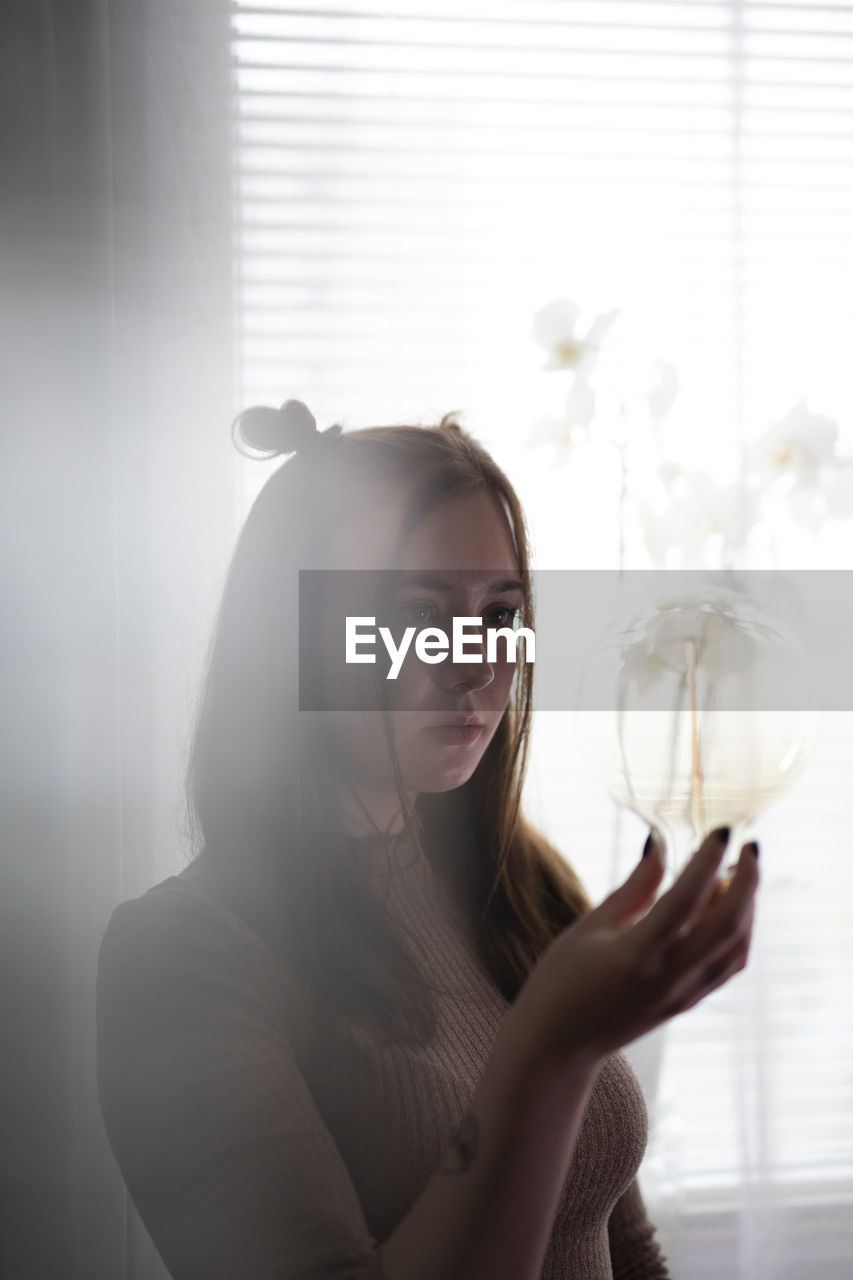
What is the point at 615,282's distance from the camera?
0.99 meters

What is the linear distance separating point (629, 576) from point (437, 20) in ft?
1.92

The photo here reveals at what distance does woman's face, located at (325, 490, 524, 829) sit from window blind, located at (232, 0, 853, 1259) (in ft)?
1.05

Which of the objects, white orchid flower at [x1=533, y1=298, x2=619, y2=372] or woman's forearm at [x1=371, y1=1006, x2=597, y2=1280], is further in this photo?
white orchid flower at [x1=533, y1=298, x2=619, y2=372]

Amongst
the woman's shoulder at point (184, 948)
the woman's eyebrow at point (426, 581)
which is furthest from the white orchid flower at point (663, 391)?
the woman's shoulder at point (184, 948)

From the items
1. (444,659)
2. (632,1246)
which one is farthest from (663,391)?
(632,1246)

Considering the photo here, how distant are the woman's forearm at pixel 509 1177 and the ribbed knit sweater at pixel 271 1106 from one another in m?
0.05

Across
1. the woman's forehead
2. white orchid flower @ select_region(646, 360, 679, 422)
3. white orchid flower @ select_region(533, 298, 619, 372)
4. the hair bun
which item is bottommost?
the woman's forehead

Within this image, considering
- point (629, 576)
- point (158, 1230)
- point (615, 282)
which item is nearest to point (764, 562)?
point (629, 576)

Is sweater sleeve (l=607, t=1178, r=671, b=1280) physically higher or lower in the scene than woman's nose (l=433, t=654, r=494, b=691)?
lower

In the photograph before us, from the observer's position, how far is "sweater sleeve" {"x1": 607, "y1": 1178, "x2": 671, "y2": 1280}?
75 cm

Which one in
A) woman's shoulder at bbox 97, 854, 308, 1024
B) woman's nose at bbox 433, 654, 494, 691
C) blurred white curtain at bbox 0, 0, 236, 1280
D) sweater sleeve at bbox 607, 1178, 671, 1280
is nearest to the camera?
woman's shoulder at bbox 97, 854, 308, 1024

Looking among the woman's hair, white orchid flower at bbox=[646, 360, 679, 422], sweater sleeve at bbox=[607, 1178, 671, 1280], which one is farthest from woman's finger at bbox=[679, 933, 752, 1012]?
white orchid flower at bbox=[646, 360, 679, 422]

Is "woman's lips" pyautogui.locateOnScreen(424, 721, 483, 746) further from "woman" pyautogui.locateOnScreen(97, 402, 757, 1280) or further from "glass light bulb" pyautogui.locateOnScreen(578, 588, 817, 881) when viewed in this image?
"glass light bulb" pyautogui.locateOnScreen(578, 588, 817, 881)

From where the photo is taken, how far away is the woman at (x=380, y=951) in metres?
0.45
